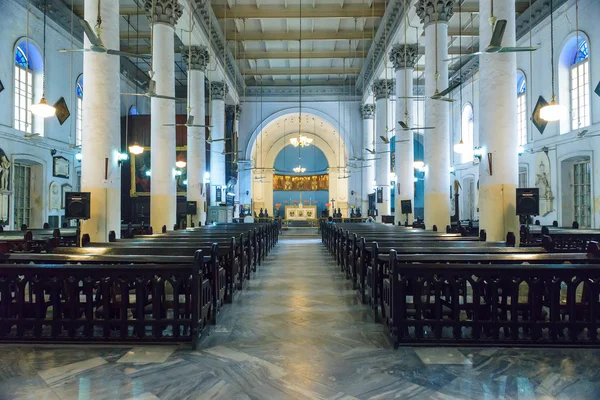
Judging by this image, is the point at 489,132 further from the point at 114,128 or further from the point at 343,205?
the point at 343,205

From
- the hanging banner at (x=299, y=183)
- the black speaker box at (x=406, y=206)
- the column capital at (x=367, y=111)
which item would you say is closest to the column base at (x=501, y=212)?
the black speaker box at (x=406, y=206)

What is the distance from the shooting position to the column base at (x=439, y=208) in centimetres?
1231

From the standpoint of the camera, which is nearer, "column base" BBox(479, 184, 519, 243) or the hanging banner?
"column base" BBox(479, 184, 519, 243)

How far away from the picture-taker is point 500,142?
Result: 8.49 metres

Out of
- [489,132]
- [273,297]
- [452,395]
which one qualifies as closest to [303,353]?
[452,395]

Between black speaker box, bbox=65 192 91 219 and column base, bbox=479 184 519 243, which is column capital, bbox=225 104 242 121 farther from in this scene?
column base, bbox=479 184 519 243

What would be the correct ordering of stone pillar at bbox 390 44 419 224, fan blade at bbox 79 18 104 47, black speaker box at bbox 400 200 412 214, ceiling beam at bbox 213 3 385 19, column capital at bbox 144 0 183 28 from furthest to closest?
ceiling beam at bbox 213 3 385 19 < stone pillar at bbox 390 44 419 224 < black speaker box at bbox 400 200 412 214 < column capital at bbox 144 0 183 28 < fan blade at bbox 79 18 104 47

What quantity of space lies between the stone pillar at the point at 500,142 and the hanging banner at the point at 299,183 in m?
26.4

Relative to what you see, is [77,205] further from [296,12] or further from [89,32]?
[296,12]

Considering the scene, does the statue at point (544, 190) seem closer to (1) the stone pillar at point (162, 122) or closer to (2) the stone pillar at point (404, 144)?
(2) the stone pillar at point (404, 144)

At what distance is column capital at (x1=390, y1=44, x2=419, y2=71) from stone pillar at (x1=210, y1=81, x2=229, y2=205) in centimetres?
817

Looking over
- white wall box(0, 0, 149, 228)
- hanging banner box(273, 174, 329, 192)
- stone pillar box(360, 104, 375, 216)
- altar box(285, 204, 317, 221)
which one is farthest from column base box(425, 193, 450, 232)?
hanging banner box(273, 174, 329, 192)

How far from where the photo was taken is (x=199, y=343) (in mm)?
3832

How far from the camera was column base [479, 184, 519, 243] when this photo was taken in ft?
27.3
